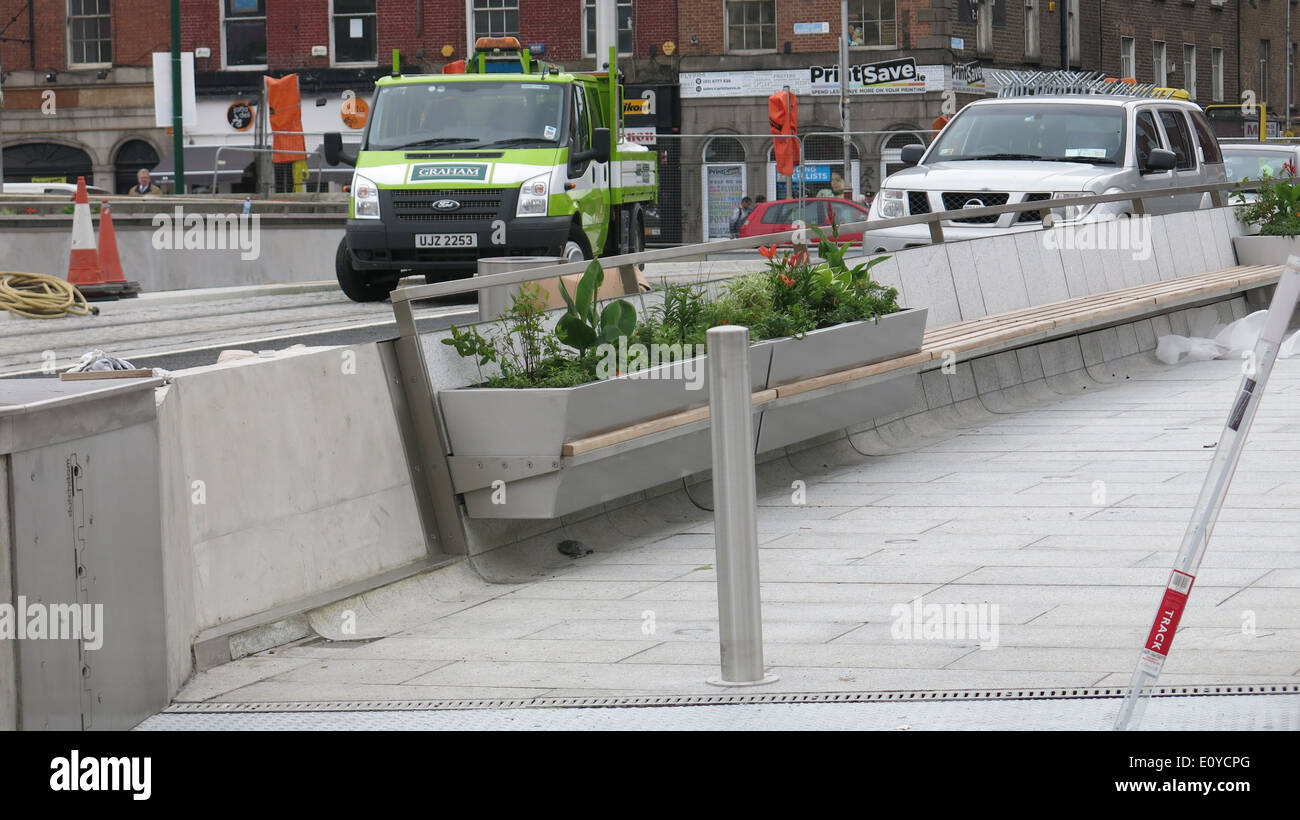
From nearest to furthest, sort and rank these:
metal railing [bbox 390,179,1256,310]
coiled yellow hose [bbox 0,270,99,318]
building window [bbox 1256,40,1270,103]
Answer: metal railing [bbox 390,179,1256,310]
coiled yellow hose [bbox 0,270,99,318]
building window [bbox 1256,40,1270,103]

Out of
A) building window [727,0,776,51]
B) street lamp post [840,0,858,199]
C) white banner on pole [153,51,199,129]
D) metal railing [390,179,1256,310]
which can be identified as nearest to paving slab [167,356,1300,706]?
metal railing [390,179,1256,310]

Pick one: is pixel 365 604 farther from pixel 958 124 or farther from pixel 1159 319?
pixel 958 124

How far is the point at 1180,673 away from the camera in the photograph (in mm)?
5383

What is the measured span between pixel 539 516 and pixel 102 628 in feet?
8.33

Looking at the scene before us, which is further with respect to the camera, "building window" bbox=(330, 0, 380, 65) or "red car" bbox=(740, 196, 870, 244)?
"building window" bbox=(330, 0, 380, 65)

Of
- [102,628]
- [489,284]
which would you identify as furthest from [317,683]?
[489,284]

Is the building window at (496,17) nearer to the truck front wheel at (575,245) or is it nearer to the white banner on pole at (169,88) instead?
the white banner on pole at (169,88)

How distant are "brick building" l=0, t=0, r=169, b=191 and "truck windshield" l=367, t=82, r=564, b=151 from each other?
97.3 feet

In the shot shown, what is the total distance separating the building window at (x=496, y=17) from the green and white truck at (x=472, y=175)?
26.0 m

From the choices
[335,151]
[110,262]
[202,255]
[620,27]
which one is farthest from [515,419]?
[620,27]

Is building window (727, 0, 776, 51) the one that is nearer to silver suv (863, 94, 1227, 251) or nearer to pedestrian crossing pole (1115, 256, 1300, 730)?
silver suv (863, 94, 1227, 251)

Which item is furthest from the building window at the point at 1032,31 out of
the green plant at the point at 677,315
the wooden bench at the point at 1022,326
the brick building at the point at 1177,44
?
the green plant at the point at 677,315

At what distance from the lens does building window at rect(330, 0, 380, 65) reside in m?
45.7
